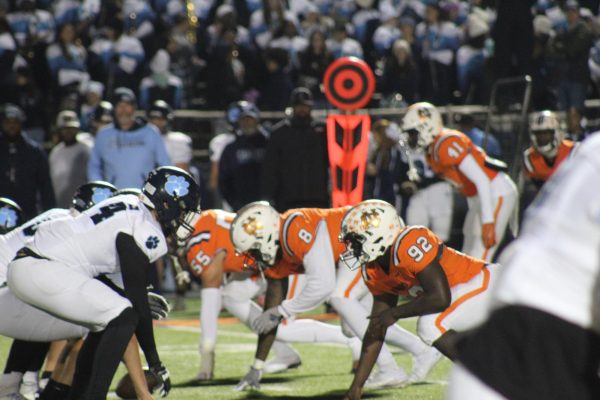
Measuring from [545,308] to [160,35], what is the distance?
1282 cm

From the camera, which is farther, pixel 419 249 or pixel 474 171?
pixel 474 171

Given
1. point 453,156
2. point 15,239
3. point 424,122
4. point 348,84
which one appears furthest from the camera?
point 348,84

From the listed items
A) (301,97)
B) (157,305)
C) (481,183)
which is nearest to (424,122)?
(481,183)

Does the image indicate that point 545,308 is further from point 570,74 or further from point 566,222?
point 570,74

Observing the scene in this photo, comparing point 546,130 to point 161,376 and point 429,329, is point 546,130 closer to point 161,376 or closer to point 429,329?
point 429,329

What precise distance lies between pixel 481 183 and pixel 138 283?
13.9 ft

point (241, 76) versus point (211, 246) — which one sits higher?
point (241, 76)

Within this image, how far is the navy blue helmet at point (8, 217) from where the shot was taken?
657 cm

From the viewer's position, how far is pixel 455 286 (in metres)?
5.90

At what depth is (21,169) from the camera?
9.79 m

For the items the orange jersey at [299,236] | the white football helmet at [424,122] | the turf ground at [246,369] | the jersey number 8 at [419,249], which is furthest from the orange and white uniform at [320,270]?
the white football helmet at [424,122]

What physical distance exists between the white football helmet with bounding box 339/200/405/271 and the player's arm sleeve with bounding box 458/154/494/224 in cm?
298

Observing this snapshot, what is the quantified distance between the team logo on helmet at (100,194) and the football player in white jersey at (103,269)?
0.91m

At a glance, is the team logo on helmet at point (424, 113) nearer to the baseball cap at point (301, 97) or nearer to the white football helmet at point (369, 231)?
the baseball cap at point (301, 97)
